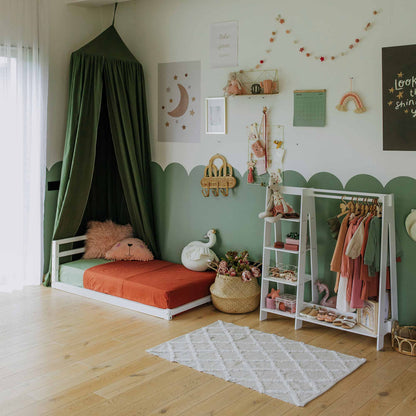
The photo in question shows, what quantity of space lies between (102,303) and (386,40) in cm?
285

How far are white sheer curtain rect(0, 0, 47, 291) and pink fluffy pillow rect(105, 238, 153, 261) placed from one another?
621 mm

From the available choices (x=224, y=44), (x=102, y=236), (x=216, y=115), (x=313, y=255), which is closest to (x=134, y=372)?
(x=313, y=255)

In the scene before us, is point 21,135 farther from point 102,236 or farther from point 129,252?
point 129,252

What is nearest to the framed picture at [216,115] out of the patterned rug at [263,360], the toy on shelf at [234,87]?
the toy on shelf at [234,87]

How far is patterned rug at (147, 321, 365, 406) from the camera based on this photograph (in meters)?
2.99

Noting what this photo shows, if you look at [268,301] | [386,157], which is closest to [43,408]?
[268,301]

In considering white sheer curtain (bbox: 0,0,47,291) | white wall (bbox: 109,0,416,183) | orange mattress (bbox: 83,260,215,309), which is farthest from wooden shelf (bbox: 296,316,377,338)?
white sheer curtain (bbox: 0,0,47,291)

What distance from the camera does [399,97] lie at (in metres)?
3.67

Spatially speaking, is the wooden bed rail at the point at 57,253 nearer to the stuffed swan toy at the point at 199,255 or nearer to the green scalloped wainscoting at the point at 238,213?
the green scalloped wainscoting at the point at 238,213

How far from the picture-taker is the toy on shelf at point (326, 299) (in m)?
3.99

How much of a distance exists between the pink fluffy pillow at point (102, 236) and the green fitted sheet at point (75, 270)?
141 mm

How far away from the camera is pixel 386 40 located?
12.1 ft

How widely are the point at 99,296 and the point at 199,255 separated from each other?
→ 2.86 feet

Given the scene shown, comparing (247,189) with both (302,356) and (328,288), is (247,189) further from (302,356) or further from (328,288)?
(302,356)
